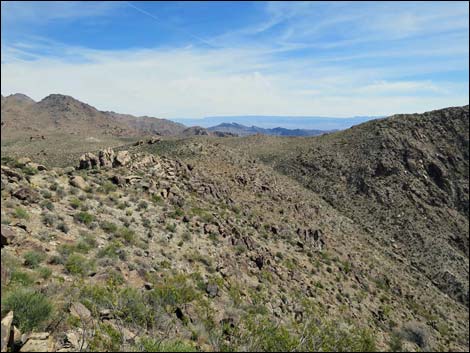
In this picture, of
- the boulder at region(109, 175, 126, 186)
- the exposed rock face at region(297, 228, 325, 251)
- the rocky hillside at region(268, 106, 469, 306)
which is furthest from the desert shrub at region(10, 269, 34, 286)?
the rocky hillside at region(268, 106, 469, 306)

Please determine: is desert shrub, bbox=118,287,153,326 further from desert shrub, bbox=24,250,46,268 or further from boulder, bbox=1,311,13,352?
boulder, bbox=1,311,13,352

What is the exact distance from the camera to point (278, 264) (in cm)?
2208

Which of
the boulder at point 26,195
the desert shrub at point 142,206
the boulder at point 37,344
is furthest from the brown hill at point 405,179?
the boulder at point 37,344

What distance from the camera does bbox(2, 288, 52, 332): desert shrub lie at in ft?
25.2

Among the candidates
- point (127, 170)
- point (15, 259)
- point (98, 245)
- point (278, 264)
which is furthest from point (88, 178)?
point (278, 264)

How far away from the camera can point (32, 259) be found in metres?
11.5

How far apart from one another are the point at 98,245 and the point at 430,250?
36087 millimetres

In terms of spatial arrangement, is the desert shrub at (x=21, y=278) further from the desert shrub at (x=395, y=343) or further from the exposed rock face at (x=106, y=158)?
the desert shrub at (x=395, y=343)

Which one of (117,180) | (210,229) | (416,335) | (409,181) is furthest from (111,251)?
(409,181)

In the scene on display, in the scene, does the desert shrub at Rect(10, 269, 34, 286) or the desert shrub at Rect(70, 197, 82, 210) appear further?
the desert shrub at Rect(70, 197, 82, 210)

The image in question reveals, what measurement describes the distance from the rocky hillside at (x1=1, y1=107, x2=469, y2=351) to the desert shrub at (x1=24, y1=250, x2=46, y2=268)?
0.03 meters

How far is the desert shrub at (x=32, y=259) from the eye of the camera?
1137cm

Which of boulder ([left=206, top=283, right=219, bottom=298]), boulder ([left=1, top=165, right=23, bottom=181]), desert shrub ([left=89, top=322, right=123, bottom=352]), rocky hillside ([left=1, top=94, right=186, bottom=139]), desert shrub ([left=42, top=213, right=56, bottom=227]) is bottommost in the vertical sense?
boulder ([left=206, top=283, right=219, bottom=298])

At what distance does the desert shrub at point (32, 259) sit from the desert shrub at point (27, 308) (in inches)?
132
